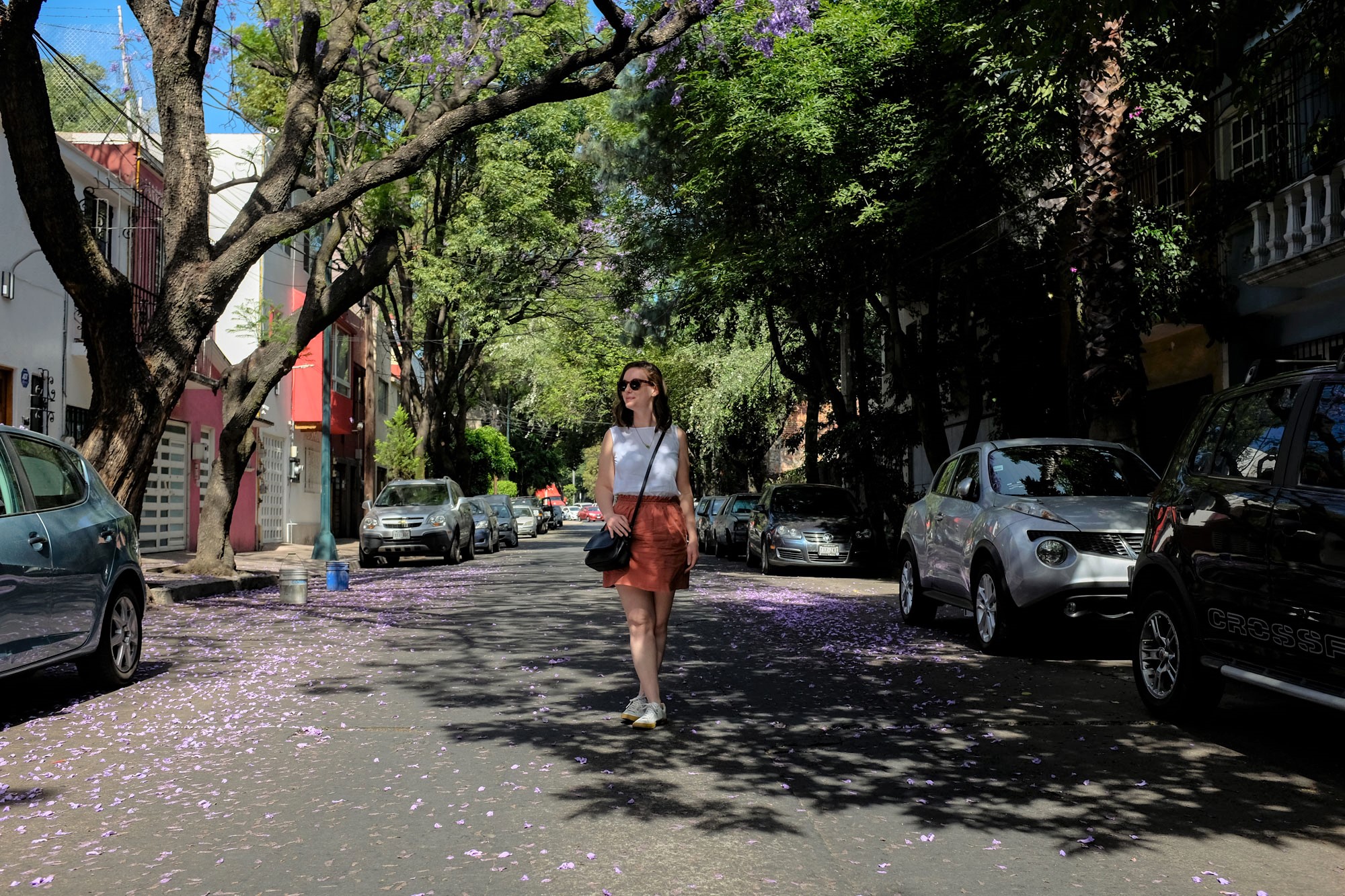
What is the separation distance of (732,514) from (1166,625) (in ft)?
74.8

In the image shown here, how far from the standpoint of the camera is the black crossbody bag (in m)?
6.75

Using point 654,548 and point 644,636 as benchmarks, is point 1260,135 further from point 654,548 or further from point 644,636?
point 644,636

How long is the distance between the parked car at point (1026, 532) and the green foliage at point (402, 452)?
22888mm

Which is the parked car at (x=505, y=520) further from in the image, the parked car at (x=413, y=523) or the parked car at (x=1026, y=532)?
the parked car at (x=1026, y=532)

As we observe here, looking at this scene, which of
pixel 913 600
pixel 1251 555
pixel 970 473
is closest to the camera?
pixel 1251 555

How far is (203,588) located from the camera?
56.0 feet

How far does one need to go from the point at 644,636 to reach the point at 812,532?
1487cm

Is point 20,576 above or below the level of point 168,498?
below

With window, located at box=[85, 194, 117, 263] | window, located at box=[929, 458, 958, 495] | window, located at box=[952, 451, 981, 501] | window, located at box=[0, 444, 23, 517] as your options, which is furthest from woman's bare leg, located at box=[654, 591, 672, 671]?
window, located at box=[85, 194, 117, 263]

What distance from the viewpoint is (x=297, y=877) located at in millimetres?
4297

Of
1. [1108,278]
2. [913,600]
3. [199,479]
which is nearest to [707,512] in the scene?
[199,479]

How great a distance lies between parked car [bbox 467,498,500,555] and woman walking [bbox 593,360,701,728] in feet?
78.1

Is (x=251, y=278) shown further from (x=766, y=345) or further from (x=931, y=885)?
(x=931, y=885)

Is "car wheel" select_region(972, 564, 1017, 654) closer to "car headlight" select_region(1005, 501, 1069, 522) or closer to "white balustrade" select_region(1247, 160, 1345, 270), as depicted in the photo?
"car headlight" select_region(1005, 501, 1069, 522)
